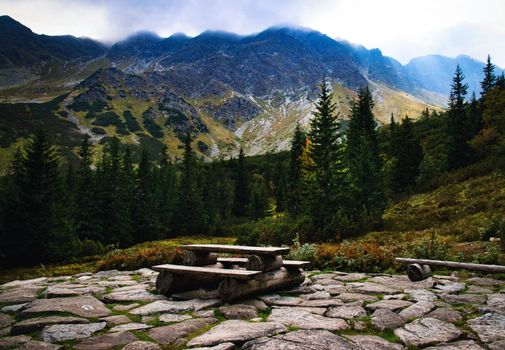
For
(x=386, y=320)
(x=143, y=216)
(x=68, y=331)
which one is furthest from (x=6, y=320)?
(x=143, y=216)

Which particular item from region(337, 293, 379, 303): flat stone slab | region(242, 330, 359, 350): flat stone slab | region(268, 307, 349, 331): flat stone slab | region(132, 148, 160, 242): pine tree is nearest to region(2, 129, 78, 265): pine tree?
region(132, 148, 160, 242): pine tree

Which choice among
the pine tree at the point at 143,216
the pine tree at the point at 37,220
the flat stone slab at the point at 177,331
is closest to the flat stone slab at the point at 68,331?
the flat stone slab at the point at 177,331

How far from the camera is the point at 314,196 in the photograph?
2491 centimetres

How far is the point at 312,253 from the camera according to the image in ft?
37.1

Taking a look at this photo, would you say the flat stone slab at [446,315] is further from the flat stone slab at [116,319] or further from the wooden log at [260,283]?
the flat stone slab at [116,319]

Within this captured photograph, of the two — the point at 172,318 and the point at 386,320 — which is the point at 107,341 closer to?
the point at 172,318

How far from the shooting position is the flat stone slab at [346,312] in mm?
5402

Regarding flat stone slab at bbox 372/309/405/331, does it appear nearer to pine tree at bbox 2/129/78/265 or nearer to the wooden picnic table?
the wooden picnic table

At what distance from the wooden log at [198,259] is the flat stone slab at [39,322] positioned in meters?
2.80

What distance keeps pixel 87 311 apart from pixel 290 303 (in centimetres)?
326

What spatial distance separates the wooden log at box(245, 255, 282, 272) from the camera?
6824 millimetres

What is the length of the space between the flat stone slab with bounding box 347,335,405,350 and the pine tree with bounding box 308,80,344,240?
14399 millimetres

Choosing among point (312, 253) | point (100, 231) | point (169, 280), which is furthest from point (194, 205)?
point (169, 280)

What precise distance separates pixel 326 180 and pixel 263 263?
20.1 metres
